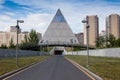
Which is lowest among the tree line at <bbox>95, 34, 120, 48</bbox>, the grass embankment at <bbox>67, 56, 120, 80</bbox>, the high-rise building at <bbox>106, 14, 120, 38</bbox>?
the grass embankment at <bbox>67, 56, 120, 80</bbox>

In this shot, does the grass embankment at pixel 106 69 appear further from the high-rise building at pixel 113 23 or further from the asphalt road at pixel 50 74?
the high-rise building at pixel 113 23

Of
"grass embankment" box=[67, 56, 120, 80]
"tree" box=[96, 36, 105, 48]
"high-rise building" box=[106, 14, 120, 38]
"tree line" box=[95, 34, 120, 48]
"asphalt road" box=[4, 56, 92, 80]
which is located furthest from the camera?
"high-rise building" box=[106, 14, 120, 38]

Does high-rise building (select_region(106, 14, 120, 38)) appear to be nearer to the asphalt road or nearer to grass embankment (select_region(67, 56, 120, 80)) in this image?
grass embankment (select_region(67, 56, 120, 80))

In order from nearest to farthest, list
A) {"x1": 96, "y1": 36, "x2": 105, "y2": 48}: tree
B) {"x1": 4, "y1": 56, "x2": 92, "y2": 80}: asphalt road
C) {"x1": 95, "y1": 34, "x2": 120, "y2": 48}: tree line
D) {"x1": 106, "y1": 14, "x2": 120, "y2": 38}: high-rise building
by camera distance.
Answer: {"x1": 4, "y1": 56, "x2": 92, "y2": 80}: asphalt road → {"x1": 95, "y1": 34, "x2": 120, "y2": 48}: tree line → {"x1": 96, "y1": 36, "x2": 105, "y2": 48}: tree → {"x1": 106, "y1": 14, "x2": 120, "y2": 38}: high-rise building

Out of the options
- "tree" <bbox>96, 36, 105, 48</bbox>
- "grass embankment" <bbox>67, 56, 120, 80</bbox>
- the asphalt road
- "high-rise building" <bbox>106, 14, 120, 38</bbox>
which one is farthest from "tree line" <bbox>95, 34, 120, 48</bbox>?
the asphalt road

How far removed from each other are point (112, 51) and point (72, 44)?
131 m

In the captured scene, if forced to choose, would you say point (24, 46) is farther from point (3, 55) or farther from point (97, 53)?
point (3, 55)

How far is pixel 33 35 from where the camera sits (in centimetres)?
16975

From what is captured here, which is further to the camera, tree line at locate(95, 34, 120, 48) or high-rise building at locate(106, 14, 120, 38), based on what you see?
high-rise building at locate(106, 14, 120, 38)

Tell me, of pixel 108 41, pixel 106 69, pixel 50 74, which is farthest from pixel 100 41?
pixel 50 74

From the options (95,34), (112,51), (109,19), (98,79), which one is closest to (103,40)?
(109,19)

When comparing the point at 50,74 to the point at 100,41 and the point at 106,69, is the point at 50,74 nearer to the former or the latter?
the point at 106,69

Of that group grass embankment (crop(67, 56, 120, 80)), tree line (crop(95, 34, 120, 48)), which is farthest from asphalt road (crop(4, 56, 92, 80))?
tree line (crop(95, 34, 120, 48))

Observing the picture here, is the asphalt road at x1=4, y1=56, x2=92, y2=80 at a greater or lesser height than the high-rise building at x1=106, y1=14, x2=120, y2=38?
lesser
